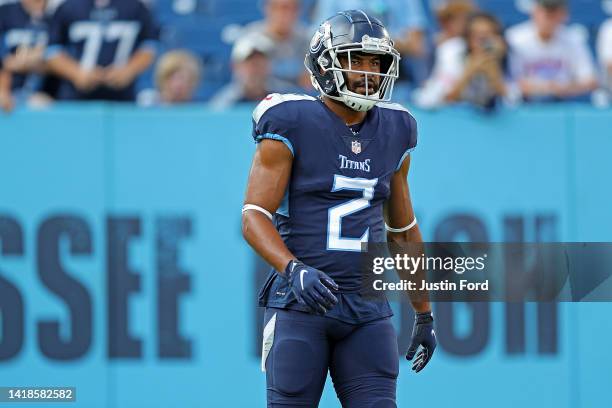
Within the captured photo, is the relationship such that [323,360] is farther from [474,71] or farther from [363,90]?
[474,71]

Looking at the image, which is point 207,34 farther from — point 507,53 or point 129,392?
point 129,392

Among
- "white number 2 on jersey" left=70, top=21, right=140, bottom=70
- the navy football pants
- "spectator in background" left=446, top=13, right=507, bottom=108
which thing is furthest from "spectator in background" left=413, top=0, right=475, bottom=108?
the navy football pants

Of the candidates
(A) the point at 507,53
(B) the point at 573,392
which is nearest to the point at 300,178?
(B) the point at 573,392

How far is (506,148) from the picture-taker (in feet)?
22.0

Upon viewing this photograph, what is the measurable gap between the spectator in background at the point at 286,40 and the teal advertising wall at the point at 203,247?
1.11m

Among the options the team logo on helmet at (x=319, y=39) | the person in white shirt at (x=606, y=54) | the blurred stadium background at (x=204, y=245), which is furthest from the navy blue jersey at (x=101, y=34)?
the team logo on helmet at (x=319, y=39)

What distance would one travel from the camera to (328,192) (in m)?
4.22

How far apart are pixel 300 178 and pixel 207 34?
5.81 m

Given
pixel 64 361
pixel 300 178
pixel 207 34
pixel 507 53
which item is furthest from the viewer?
pixel 207 34

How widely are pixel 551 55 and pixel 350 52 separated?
4286 mm

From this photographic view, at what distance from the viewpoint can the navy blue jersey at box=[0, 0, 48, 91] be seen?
757cm

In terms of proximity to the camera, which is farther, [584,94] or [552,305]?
[584,94]

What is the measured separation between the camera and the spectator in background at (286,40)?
25.5 ft

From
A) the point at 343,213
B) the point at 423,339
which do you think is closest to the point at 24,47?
the point at 343,213
